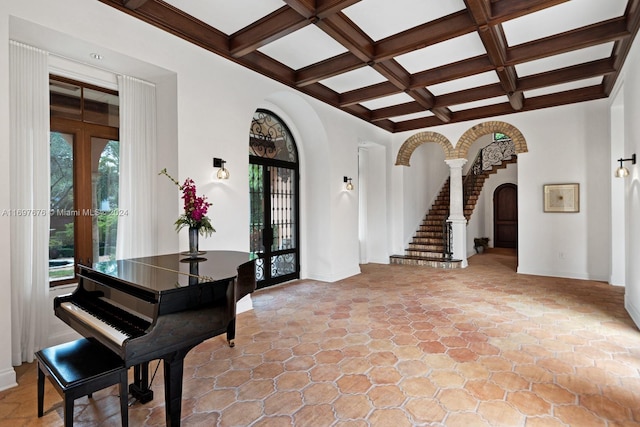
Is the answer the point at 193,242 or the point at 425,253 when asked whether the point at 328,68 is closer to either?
the point at 193,242

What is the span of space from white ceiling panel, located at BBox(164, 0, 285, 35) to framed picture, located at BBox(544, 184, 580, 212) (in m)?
6.29

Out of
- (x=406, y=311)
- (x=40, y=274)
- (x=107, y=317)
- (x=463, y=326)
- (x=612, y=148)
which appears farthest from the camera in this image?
(x=612, y=148)

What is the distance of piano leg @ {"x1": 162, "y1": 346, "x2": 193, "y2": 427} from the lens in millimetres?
1932

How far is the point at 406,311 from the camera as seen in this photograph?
178 inches

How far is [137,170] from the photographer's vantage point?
12.7ft

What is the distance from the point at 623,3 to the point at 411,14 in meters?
2.24

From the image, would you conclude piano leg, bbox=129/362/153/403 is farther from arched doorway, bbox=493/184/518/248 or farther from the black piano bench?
arched doorway, bbox=493/184/518/248

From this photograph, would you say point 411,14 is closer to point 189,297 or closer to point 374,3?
point 374,3

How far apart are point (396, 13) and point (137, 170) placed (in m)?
3.48

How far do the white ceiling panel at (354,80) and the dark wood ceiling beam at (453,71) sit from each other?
600 mm

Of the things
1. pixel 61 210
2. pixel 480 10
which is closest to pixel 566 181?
pixel 480 10

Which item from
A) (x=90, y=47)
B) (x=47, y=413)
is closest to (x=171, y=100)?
(x=90, y=47)

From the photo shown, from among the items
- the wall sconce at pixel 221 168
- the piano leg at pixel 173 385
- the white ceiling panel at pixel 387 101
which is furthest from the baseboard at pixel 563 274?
the piano leg at pixel 173 385

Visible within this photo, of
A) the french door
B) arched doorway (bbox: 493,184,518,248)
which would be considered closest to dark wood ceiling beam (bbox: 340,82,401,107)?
the french door
